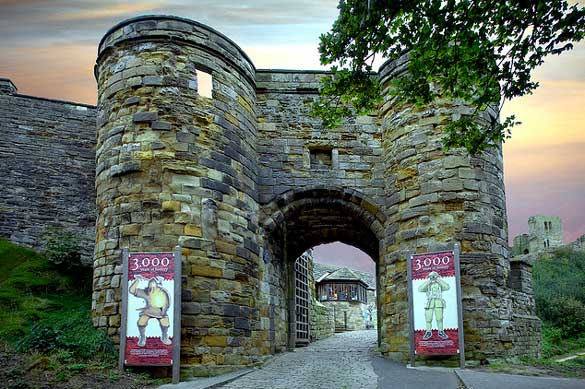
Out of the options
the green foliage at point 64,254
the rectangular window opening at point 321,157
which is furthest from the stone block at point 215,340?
the rectangular window opening at point 321,157

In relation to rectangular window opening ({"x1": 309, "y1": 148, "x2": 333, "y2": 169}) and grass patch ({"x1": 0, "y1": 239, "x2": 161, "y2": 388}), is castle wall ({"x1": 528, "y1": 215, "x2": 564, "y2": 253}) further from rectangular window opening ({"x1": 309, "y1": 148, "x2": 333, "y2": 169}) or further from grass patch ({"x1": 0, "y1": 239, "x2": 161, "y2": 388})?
grass patch ({"x1": 0, "y1": 239, "x2": 161, "y2": 388})

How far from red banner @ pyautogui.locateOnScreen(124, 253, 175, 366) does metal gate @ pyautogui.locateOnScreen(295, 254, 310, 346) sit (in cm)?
648

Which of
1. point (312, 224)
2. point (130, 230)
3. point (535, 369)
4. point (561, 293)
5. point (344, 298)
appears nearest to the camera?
point (535, 369)

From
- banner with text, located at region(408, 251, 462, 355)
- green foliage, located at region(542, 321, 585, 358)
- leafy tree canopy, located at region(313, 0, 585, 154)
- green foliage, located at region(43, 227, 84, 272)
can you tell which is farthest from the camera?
green foliage, located at region(542, 321, 585, 358)

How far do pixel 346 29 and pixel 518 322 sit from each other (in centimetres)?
659

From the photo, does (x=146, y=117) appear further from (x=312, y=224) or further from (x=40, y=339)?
(x=312, y=224)

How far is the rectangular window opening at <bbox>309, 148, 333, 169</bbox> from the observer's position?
38.0 feet

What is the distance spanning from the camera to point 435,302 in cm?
905

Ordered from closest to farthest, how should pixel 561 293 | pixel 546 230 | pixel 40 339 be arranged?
pixel 40 339 → pixel 561 293 → pixel 546 230

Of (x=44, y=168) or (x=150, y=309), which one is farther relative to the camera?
(x=44, y=168)

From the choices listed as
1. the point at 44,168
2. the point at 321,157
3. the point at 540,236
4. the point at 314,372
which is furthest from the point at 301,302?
the point at 540,236

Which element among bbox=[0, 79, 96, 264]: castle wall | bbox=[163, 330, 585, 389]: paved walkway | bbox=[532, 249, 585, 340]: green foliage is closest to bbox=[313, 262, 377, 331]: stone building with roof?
bbox=[532, 249, 585, 340]: green foliage

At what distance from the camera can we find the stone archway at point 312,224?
11.2 metres

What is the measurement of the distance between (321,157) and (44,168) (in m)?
6.64
